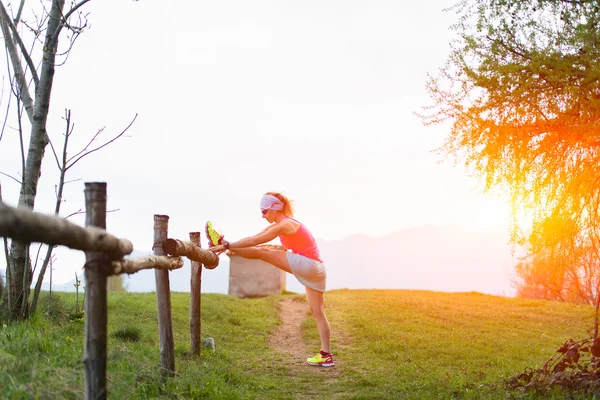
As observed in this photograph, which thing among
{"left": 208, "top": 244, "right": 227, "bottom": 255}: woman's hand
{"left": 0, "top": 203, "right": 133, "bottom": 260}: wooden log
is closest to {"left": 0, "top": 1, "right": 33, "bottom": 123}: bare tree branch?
{"left": 208, "top": 244, "right": 227, "bottom": 255}: woman's hand

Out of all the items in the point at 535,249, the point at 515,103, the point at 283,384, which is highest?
the point at 515,103

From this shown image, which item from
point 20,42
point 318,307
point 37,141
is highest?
point 20,42

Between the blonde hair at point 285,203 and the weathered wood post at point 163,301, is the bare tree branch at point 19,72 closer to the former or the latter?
the weathered wood post at point 163,301

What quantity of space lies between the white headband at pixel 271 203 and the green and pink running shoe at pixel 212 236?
749mm

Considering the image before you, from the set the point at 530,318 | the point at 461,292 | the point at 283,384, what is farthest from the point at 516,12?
the point at 461,292

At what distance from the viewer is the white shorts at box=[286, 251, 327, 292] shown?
8.44 metres

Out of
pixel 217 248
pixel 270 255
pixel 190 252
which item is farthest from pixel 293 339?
pixel 190 252

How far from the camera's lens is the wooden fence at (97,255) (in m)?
3.21

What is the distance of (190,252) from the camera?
756 centimetres

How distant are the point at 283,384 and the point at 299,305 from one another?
33.3 ft

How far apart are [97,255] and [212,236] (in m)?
4.13

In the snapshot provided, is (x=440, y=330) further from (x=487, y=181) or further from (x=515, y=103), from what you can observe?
(x=515, y=103)

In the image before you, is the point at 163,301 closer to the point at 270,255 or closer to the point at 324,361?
the point at 270,255

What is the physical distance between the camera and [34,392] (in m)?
4.75
